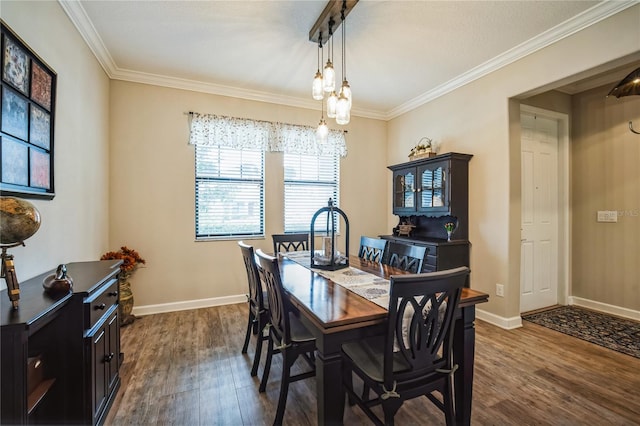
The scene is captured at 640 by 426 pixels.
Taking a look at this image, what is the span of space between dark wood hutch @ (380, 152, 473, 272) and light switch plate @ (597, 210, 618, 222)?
1.66m

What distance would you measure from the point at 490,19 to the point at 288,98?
8.17 ft

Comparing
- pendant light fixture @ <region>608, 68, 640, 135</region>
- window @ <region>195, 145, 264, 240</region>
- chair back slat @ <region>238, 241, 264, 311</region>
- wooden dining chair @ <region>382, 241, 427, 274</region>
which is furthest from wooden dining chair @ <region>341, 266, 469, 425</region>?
window @ <region>195, 145, 264, 240</region>

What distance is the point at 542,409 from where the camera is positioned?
182cm

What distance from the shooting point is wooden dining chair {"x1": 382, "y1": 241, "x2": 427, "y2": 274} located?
7.06 ft

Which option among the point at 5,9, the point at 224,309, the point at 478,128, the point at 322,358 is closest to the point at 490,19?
the point at 478,128

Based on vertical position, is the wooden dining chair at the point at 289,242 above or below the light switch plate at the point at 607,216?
below

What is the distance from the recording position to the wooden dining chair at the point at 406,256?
7.06 feet

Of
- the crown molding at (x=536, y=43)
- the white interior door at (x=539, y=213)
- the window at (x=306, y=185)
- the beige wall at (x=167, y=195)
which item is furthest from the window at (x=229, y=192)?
the white interior door at (x=539, y=213)

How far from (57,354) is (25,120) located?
51.4 inches

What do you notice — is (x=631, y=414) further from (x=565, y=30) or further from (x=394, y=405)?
(x=565, y=30)

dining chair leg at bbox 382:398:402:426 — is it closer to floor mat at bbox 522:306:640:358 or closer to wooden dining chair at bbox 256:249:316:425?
wooden dining chair at bbox 256:249:316:425

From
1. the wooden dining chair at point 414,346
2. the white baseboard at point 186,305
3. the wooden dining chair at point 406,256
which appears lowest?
the white baseboard at point 186,305

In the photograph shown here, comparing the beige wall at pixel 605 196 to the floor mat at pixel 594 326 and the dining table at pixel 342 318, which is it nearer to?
the floor mat at pixel 594 326

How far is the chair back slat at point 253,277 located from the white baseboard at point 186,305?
1.54 m
